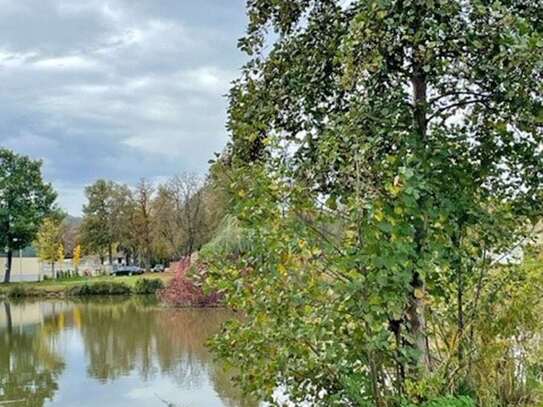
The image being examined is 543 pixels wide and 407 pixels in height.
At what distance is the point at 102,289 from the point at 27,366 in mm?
14937

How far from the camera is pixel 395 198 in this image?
7.36ft

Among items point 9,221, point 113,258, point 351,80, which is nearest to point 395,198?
point 351,80

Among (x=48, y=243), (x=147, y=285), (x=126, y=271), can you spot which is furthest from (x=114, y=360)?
(x=48, y=243)

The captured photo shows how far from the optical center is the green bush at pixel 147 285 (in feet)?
78.4

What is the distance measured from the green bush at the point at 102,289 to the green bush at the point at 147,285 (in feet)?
1.67

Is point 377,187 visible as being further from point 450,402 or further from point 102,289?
point 102,289

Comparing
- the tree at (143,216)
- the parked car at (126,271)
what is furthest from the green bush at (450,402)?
the parked car at (126,271)

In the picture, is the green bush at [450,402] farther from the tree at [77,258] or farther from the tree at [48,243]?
the tree at [77,258]

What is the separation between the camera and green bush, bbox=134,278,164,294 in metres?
23.9

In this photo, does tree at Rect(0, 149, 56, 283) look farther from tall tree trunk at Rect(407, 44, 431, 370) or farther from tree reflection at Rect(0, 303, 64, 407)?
tall tree trunk at Rect(407, 44, 431, 370)

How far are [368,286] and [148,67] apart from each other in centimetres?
1442

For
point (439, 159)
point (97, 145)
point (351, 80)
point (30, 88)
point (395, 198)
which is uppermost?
point (30, 88)

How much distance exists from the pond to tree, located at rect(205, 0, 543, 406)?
934 mm

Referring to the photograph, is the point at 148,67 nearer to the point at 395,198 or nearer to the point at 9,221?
the point at 395,198
